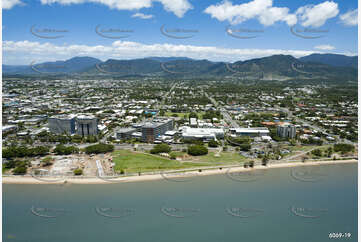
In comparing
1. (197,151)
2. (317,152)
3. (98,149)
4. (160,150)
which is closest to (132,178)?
(160,150)

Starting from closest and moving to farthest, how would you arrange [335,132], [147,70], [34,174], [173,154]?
[34,174] → [173,154] → [335,132] → [147,70]

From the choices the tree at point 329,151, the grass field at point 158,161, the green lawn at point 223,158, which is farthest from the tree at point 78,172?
the tree at point 329,151

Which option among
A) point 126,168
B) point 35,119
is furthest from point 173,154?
point 35,119

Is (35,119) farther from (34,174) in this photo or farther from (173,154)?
(173,154)

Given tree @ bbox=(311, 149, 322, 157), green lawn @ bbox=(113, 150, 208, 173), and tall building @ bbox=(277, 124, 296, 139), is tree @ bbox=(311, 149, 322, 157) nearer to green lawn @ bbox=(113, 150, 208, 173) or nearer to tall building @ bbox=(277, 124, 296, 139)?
tall building @ bbox=(277, 124, 296, 139)

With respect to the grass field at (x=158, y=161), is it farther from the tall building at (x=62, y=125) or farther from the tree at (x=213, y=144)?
the tall building at (x=62, y=125)

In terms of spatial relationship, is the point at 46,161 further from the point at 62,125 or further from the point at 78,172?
the point at 62,125

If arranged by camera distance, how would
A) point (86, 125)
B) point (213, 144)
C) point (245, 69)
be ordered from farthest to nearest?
point (245, 69) → point (86, 125) → point (213, 144)
